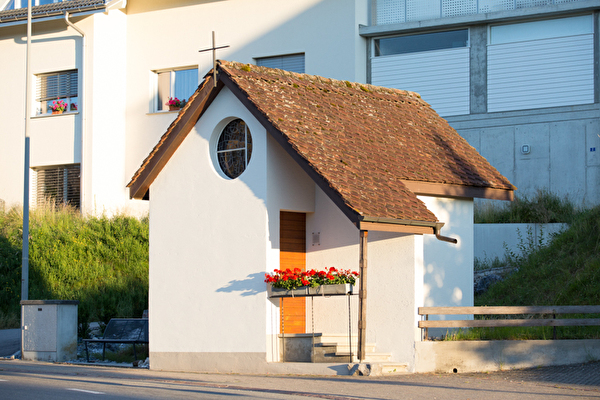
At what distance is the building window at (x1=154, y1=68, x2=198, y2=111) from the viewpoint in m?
26.6

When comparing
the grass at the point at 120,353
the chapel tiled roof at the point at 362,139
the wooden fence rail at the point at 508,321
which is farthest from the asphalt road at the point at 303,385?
the grass at the point at 120,353

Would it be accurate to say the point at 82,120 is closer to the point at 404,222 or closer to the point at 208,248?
the point at 208,248

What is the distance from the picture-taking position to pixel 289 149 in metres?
12.4

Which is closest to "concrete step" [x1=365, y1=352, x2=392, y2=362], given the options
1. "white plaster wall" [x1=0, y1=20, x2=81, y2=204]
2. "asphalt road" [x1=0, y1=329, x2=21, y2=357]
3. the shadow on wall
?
the shadow on wall

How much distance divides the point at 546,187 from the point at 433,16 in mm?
7000

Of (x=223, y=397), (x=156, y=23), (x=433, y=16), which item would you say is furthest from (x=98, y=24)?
(x=223, y=397)

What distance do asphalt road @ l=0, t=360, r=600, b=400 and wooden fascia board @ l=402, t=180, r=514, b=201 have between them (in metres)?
3.39

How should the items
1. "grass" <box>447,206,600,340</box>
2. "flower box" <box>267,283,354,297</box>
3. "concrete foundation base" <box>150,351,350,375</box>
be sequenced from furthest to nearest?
"grass" <box>447,206,600,340</box>, "flower box" <box>267,283,354,297</box>, "concrete foundation base" <box>150,351,350,375</box>

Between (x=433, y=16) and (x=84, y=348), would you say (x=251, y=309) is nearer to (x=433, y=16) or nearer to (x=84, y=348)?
(x=84, y=348)

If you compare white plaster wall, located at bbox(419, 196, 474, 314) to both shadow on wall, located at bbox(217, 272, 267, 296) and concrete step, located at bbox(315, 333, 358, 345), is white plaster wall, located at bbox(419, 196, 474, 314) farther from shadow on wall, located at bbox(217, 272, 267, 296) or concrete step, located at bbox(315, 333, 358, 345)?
A: shadow on wall, located at bbox(217, 272, 267, 296)

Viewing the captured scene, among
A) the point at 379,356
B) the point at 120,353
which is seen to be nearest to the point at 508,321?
the point at 379,356

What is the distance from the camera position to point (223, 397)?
9.34m

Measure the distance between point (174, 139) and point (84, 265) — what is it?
9.26 metres

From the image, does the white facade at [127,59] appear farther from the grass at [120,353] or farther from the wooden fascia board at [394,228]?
the wooden fascia board at [394,228]
